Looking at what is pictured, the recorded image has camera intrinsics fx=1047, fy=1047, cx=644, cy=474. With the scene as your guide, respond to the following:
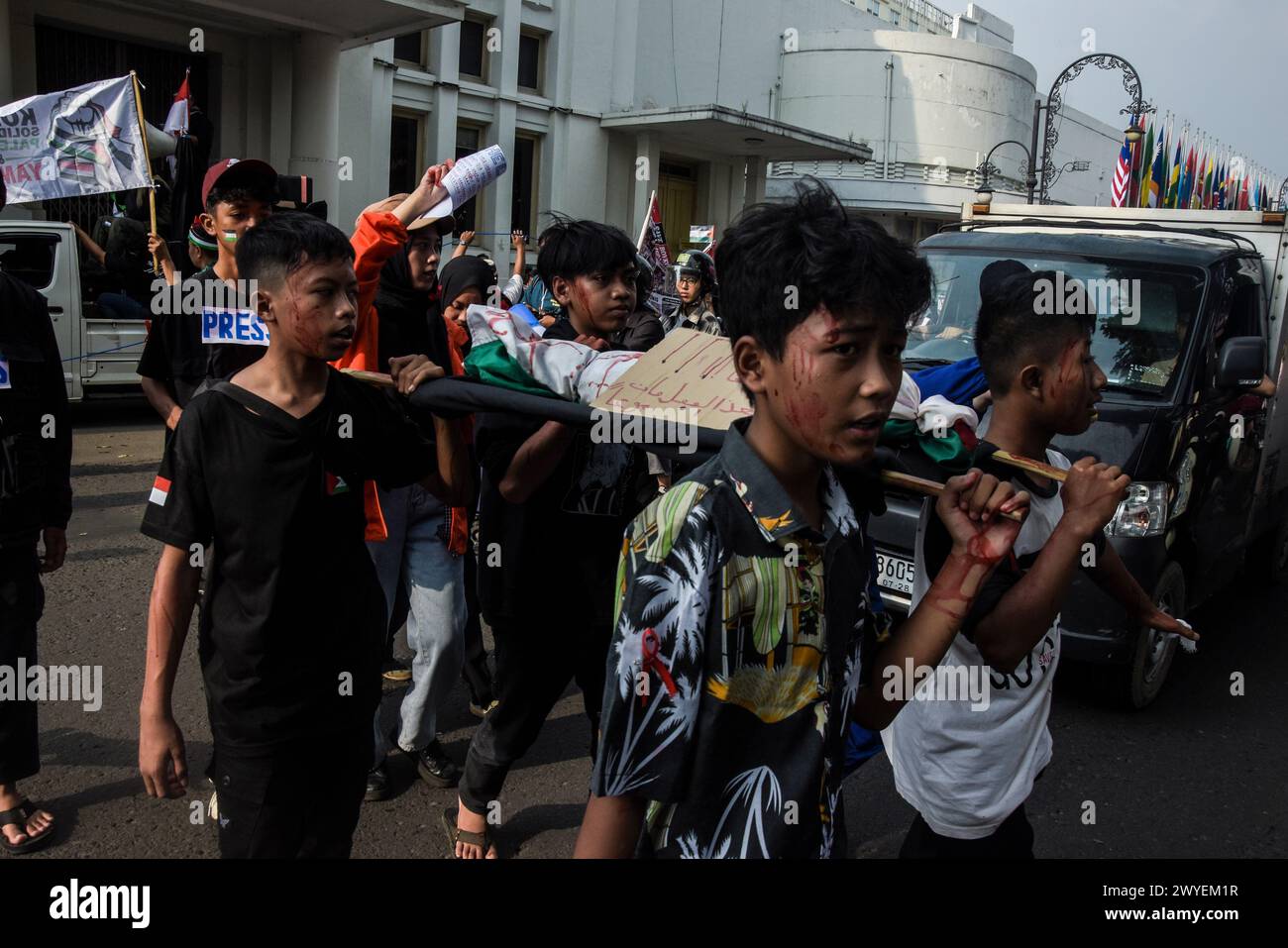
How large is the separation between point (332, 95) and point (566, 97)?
5.67 metres

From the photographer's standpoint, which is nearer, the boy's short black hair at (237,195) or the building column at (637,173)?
the boy's short black hair at (237,195)

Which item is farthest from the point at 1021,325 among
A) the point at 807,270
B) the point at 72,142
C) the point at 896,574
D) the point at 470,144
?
the point at 470,144

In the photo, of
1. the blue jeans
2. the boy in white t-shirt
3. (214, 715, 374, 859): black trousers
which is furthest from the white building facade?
the boy in white t-shirt

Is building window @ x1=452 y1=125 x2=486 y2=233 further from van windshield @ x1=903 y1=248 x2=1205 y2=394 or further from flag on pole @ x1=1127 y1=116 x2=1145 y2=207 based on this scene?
van windshield @ x1=903 y1=248 x2=1205 y2=394

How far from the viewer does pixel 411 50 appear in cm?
1698

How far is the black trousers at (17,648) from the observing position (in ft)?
11.0

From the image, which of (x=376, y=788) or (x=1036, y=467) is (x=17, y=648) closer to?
(x=376, y=788)

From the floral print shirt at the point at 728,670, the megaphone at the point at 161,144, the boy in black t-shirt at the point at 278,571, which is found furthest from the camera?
the megaphone at the point at 161,144

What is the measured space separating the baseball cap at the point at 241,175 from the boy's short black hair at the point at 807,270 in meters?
2.42

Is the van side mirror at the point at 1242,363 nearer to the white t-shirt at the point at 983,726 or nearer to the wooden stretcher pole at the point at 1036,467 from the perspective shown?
the white t-shirt at the point at 983,726

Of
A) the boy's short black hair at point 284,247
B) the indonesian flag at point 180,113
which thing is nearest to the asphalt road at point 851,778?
the boy's short black hair at point 284,247

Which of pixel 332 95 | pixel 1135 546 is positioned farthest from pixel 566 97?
pixel 1135 546

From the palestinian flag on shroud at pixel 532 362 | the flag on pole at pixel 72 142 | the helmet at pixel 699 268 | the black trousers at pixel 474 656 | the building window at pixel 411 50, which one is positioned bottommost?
the black trousers at pixel 474 656

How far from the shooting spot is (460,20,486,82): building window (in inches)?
701
